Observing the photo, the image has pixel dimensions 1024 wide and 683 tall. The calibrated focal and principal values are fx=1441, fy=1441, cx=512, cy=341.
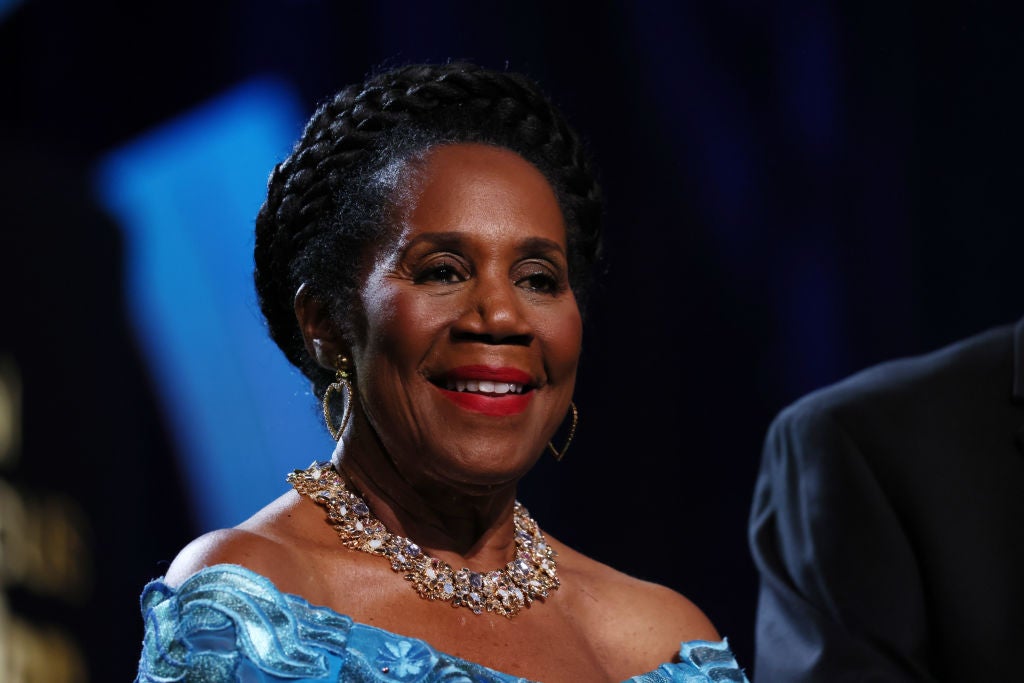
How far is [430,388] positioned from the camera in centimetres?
174

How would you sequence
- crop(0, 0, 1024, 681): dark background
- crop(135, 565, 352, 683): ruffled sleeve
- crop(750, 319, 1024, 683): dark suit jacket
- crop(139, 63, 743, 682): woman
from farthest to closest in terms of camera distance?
crop(0, 0, 1024, 681): dark background
crop(750, 319, 1024, 683): dark suit jacket
crop(139, 63, 743, 682): woman
crop(135, 565, 352, 683): ruffled sleeve

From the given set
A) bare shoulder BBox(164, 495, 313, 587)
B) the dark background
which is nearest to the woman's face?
bare shoulder BBox(164, 495, 313, 587)

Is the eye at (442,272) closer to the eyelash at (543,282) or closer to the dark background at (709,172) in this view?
the eyelash at (543,282)

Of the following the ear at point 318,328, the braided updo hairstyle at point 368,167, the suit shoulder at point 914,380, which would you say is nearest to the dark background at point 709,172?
the suit shoulder at point 914,380

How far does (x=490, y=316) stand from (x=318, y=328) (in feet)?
0.87

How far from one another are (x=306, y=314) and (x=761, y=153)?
1.56 m

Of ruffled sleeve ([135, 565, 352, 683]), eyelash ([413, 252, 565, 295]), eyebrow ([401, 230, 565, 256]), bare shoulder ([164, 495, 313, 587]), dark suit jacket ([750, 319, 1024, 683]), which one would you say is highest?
eyebrow ([401, 230, 565, 256])

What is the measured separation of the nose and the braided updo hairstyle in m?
0.16

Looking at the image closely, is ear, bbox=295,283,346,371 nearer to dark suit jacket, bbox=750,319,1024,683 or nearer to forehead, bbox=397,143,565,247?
forehead, bbox=397,143,565,247

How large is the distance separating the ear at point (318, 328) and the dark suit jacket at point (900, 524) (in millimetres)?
1136

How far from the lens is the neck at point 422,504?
1.82 meters

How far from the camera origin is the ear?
6.07ft

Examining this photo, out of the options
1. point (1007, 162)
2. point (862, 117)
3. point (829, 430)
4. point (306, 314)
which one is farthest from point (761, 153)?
point (306, 314)

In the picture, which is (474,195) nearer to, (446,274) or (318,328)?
(446,274)
